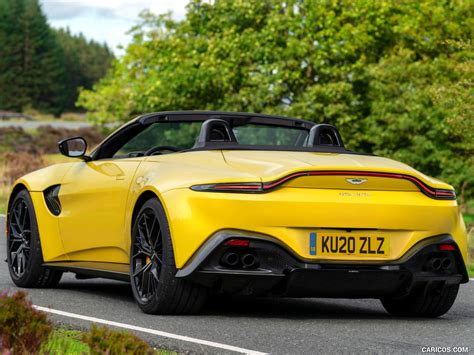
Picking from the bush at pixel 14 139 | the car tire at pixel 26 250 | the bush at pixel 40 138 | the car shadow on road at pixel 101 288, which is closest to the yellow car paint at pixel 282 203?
the car shadow on road at pixel 101 288

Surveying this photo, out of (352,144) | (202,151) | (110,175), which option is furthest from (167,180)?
(352,144)

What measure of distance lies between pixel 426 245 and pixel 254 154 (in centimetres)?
132

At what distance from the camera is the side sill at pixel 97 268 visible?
8.28 meters

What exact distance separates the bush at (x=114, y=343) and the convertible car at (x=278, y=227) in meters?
2.65

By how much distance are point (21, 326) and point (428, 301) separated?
150 inches

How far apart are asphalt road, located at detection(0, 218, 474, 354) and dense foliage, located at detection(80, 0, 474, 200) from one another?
2754cm

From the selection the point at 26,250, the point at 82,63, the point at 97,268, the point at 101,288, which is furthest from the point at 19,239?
the point at 82,63

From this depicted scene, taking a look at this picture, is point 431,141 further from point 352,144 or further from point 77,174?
point 77,174

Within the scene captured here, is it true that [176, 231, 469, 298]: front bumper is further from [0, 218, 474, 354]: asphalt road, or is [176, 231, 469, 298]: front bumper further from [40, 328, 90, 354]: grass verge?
[40, 328, 90, 354]: grass verge

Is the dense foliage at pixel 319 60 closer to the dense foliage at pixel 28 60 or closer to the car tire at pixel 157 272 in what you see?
the car tire at pixel 157 272

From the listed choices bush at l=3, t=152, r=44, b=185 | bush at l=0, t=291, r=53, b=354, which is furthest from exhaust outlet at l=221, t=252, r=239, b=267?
bush at l=3, t=152, r=44, b=185

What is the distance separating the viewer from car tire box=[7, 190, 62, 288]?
9391mm

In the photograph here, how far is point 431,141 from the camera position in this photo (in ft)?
115

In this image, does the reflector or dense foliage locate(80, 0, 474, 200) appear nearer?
the reflector
